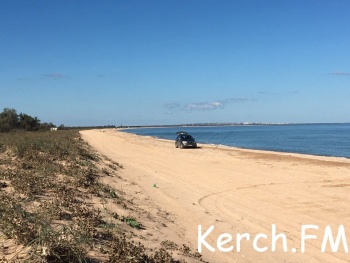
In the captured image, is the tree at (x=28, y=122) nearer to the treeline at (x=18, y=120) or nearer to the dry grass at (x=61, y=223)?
the treeline at (x=18, y=120)

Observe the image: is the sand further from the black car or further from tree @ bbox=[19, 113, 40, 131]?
tree @ bbox=[19, 113, 40, 131]

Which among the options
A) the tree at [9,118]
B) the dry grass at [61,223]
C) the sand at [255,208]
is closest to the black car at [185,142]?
the sand at [255,208]

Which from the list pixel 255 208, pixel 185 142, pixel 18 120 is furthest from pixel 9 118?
pixel 255 208

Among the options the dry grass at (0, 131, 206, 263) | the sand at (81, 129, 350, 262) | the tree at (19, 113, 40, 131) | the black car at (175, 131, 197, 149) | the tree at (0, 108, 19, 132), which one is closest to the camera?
the dry grass at (0, 131, 206, 263)

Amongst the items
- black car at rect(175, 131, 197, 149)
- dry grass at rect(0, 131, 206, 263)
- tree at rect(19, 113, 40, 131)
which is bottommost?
black car at rect(175, 131, 197, 149)

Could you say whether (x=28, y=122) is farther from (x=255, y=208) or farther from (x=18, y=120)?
(x=255, y=208)

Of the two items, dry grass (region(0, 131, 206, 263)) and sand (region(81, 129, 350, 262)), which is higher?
dry grass (region(0, 131, 206, 263))

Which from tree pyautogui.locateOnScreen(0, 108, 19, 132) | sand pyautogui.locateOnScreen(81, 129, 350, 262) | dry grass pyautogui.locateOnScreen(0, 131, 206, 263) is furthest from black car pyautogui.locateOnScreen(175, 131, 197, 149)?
dry grass pyautogui.locateOnScreen(0, 131, 206, 263)

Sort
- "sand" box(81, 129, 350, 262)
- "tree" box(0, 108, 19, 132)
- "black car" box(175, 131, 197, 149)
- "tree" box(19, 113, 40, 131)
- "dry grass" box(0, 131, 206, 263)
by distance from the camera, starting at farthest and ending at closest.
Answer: "tree" box(19, 113, 40, 131)
"tree" box(0, 108, 19, 132)
"black car" box(175, 131, 197, 149)
"sand" box(81, 129, 350, 262)
"dry grass" box(0, 131, 206, 263)

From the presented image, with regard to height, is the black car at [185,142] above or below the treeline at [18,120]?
below

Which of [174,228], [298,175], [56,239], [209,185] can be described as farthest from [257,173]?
[56,239]

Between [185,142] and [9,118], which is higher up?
[9,118]

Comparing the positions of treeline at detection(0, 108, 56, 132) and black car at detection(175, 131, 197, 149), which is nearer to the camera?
black car at detection(175, 131, 197, 149)

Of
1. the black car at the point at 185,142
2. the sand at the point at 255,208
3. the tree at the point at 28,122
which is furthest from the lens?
the tree at the point at 28,122
